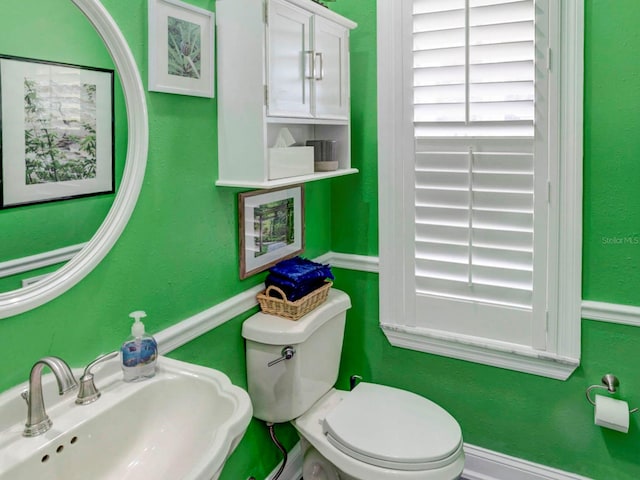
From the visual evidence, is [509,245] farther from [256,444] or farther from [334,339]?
[256,444]

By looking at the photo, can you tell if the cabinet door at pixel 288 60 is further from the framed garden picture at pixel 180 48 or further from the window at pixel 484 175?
the window at pixel 484 175

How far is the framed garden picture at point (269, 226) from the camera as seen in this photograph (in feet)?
5.88

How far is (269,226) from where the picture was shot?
191 cm

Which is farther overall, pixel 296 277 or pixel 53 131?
pixel 296 277

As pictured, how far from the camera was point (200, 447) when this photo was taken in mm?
1164

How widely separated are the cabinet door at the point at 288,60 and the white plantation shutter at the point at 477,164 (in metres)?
0.47

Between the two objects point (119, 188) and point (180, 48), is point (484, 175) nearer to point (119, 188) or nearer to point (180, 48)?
point (180, 48)

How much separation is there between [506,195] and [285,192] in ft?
2.64

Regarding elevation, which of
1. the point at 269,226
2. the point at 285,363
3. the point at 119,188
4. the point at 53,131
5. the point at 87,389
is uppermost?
the point at 53,131

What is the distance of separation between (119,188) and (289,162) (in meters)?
0.56

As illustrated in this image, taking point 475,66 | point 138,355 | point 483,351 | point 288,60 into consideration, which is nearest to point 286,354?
point 138,355

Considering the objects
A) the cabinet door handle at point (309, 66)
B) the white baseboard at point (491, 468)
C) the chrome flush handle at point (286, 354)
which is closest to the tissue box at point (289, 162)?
the cabinet door handle at point (309, 66)

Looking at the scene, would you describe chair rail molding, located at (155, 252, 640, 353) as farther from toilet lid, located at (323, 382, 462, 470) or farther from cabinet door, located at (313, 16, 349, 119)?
cabinet door, located at (313, 16, 349, 119)

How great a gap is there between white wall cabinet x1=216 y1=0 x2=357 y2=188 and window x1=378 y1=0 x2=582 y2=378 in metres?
0.42
